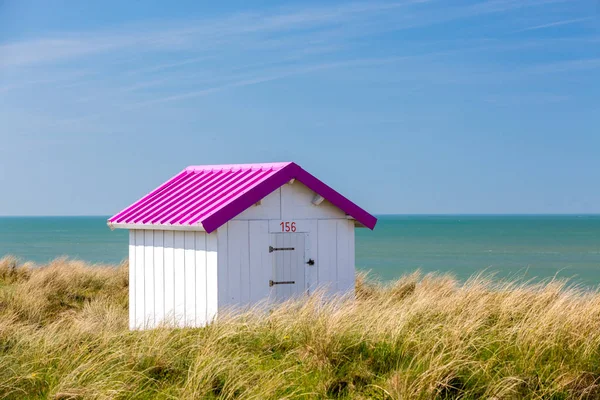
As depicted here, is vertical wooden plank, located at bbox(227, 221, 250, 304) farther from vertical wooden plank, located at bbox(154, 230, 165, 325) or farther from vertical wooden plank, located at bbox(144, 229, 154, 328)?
vertical wooden plank, located at bbox(144, 229, 154, 328)

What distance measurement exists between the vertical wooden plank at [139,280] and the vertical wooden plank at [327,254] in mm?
3152

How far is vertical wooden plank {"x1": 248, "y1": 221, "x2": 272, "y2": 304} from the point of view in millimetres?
12328

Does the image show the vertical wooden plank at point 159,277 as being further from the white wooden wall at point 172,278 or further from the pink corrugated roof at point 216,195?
the pink corrugated roof at point 216,195

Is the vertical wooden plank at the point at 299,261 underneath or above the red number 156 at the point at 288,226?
underneath

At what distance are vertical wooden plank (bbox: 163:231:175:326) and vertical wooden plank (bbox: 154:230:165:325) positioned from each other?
115 millimetres

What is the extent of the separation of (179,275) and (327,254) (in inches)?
97.1

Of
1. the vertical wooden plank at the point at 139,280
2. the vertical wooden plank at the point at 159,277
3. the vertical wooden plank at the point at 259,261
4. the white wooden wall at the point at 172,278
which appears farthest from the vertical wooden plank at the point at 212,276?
the vertical wooden plank at the point at 139,280

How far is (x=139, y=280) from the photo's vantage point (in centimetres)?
1387

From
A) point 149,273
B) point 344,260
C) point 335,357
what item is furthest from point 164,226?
point 335,357

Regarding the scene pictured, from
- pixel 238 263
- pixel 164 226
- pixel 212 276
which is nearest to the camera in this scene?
pixel 212 276

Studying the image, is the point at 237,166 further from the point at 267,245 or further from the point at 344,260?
the point at 344,260

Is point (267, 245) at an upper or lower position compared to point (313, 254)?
upper

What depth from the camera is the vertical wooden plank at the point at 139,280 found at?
542 inches

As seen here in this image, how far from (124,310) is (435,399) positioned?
9.99 meters
